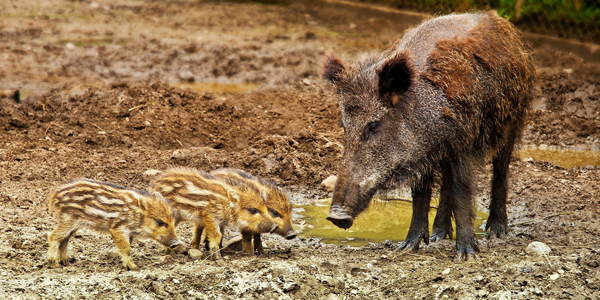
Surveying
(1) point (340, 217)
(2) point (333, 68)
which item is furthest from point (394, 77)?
(1) point (340, 217)

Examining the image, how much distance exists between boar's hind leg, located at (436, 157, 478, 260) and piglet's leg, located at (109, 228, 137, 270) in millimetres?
2533

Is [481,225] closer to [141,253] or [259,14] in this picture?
[141,253]

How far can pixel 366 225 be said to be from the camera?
6020 millimetres

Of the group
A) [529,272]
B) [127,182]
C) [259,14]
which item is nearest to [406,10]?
[259,14]

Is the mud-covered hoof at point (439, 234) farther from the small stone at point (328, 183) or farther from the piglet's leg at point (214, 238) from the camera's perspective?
the piglet's leg at point (214, 238)

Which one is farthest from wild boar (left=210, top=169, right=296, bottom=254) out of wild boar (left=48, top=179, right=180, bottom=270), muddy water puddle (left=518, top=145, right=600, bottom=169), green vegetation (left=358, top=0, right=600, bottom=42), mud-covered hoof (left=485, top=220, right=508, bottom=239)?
green vegetation (left=358, top=0, right=600, bottom=42)

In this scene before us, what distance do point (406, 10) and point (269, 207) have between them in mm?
8431

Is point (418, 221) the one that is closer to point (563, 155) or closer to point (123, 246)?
point (123, 246)

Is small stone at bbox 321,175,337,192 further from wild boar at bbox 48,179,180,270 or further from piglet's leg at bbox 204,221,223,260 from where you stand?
wild boar at bbox 48,179,180,270

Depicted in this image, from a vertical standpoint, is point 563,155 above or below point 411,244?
above

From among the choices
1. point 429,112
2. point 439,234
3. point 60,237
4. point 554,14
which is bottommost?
point 439,234

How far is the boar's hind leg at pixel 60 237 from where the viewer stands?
438 cm

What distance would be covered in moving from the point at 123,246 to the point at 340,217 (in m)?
1.61

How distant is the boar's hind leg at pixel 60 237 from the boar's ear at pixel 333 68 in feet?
7.44
